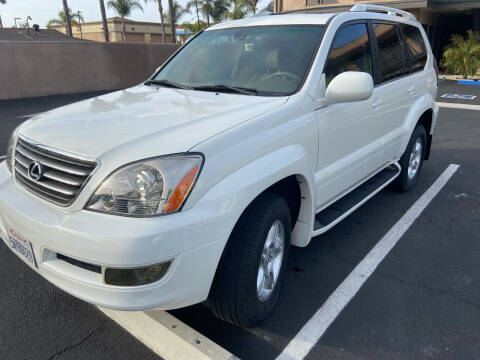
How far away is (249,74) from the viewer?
3.11 m

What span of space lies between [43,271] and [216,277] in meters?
0.90

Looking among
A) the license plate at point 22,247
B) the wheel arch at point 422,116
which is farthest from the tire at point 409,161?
the license plate at point 22,247

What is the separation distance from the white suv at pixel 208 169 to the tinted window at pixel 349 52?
16mm

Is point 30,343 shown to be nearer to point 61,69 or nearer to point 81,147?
point 81,147

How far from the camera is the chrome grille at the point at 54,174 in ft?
6.68

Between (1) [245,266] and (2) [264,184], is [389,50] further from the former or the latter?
(1) [245,266]

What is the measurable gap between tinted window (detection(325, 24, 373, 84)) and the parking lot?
4.82ft

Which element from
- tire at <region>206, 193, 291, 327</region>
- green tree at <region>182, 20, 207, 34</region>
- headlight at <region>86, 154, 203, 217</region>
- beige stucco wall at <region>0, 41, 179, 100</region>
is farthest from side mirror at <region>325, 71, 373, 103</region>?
green tree at <region>182, 20, 207, 34</region>

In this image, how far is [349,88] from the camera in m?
2.68

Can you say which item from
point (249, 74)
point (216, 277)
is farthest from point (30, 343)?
point (249, 74)

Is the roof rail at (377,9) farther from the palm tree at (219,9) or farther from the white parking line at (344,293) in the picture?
the palm tree at (219,9)

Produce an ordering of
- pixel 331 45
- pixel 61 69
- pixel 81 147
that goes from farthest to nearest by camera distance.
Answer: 1. pixel 61 69
2. pixel 331 45
3. pixel 81 147

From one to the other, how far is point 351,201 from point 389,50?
1618mm

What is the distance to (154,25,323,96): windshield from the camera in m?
2.96
